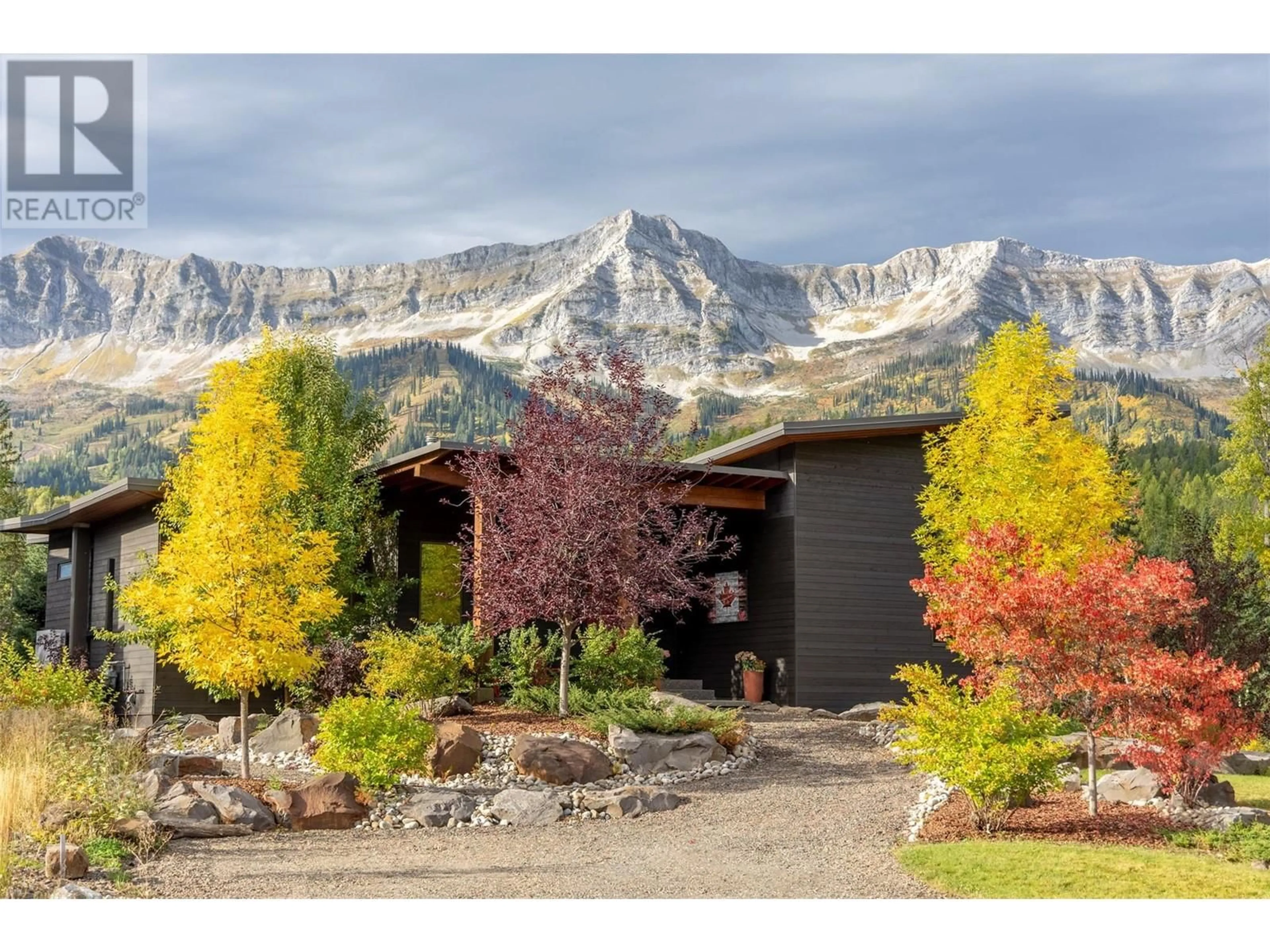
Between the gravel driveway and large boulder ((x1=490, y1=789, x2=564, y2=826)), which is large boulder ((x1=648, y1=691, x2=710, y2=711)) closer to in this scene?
the gravel driveway

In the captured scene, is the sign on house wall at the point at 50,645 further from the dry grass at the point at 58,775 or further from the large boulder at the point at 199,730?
the dry grass at the point at 58,775

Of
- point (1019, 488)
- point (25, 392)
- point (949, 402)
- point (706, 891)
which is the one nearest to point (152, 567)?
point (706, 891)

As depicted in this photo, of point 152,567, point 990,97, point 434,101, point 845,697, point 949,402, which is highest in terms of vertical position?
point 990,97

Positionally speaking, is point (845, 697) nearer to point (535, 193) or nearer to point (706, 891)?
point (706, 891)

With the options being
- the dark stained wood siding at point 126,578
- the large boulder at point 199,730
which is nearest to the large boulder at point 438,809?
the large boulder at point 199,730

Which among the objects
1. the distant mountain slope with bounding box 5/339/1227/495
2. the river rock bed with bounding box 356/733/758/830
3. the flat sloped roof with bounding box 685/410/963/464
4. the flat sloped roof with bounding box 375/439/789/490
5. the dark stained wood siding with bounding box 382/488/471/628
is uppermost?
the distant mountain slope with bounding box 5/339/1227/495

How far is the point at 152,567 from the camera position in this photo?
46.4 ft

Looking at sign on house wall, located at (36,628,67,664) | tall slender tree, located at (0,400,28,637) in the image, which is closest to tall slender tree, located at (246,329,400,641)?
sign on house wall, located at (36,628,67,664)

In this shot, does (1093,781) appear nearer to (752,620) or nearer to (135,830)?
(135,830)

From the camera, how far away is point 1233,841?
8.56 m

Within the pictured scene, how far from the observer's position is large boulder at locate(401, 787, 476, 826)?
10.2 meters

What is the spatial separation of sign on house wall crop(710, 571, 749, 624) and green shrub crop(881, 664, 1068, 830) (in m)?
9.26

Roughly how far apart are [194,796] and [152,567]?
504 centimetres

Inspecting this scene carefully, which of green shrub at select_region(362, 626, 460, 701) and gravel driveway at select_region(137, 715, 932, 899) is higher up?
green shrub at select_region(362, 626, 460, 701)
